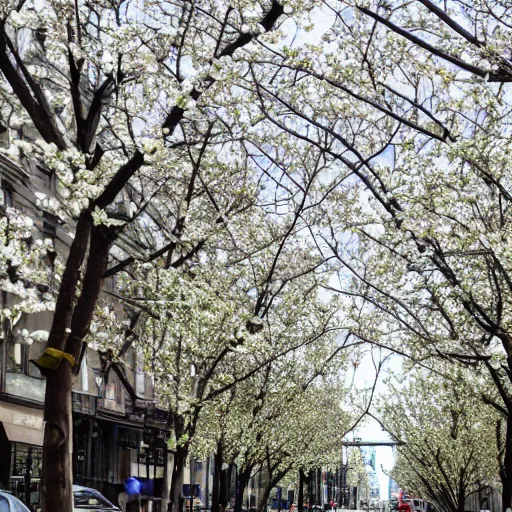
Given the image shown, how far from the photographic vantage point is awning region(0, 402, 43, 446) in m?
24.2

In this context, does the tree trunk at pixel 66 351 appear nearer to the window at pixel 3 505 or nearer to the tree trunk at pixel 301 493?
the window at pixel 3 505

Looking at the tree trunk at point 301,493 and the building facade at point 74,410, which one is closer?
the building facade at point 74,410

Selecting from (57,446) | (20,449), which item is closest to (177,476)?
(20,449)

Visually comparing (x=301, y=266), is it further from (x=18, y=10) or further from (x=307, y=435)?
(x=307, y=435)

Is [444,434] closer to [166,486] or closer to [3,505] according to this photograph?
[166,486]

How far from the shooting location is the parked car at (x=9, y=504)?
14.1 m

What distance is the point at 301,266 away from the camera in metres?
21.9

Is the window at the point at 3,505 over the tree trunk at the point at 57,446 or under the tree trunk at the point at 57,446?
under

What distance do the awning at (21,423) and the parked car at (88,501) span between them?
5129 mm

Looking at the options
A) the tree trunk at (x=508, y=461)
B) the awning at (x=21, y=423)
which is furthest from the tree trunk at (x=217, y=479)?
the tree trunk at (x=508, y=461)

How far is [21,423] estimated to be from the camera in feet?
83.4

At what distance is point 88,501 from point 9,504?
5.02 m

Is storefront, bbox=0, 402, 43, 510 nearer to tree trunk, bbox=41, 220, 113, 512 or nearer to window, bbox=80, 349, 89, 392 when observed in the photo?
window, bbox=80, 349, 89, 392

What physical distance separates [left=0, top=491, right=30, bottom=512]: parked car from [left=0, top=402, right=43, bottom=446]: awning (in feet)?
31.4
